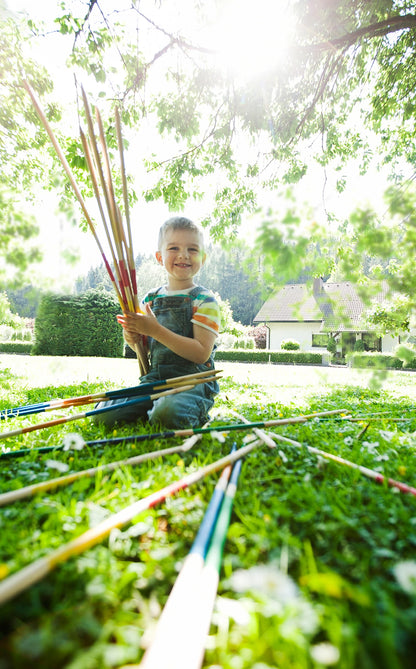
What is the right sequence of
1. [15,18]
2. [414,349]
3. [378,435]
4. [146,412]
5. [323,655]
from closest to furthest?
1. [323,655]
2. [378,435]
3. [414,349]
4. [146,412]
5. [15,18]

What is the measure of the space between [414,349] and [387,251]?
3.42ft

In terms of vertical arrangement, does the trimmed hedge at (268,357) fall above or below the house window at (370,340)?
below

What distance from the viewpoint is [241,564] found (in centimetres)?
90

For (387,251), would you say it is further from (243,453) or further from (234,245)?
(243,453)

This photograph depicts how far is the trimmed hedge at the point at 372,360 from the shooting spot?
1.99 meters

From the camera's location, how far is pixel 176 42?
3615 mm

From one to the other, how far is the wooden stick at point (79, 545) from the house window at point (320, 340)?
1151 millimetres

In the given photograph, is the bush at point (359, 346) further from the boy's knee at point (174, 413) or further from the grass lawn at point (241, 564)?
the boy's knee at point (174, 413)

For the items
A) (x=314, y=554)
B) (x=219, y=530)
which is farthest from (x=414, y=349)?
(x=219, y=530)

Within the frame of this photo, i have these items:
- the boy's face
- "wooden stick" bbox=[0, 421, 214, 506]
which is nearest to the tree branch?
the boy's face

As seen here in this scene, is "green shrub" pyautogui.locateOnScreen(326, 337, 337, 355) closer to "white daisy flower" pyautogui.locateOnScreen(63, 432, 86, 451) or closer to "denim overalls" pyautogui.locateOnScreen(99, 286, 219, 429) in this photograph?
"denim overalls" pyautogui.locateOnScreen(99, 286, 219, 429)

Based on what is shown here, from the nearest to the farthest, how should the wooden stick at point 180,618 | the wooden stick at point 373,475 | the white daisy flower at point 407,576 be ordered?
the wooden stick at point 180,618, the white daisy flower at point 407,576, the wooden stick at point 373,475

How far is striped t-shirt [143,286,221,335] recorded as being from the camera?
2.35 metres

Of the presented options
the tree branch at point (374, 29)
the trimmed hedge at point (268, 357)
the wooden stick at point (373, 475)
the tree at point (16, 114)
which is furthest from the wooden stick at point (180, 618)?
the trimmed hedge at point (268, 357)
